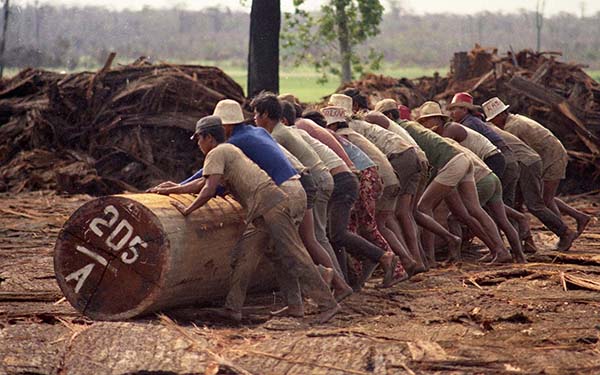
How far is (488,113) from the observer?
15695 mm

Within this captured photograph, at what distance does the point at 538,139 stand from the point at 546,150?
0.57ft

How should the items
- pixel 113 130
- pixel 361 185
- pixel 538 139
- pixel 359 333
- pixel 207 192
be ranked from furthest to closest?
pixel 113 130 < pixel 538 139 < pixel 361 185 < pixel 207 192 < pixel 359 333

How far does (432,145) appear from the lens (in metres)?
13.7

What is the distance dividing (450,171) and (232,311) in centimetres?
412

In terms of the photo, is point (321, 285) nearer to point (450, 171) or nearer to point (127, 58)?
point (450, 171)

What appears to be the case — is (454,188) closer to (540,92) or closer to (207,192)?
(207,192)

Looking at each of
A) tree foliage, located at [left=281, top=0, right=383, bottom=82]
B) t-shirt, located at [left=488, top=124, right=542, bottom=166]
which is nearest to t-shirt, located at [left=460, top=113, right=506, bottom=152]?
t-shirt, located at [left=488, top=124, right=542, bottom=166]

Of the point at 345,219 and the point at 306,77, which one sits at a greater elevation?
the point at 345,219

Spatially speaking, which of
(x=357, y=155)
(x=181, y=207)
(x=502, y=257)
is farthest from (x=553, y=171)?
(x=181, y=207)

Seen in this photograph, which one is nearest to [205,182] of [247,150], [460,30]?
[247,150]

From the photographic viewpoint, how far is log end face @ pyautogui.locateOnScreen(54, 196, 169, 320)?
32.3ft

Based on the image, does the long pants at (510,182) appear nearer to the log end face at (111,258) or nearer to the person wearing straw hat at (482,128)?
the person wearing straw hat at (482,128)

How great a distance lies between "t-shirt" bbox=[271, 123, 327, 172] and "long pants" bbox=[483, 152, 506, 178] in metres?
3.89

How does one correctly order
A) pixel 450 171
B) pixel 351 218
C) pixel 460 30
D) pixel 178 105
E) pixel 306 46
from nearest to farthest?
pixel 351 218
pixel 450 171
pixel 178 105
pixel 306 46
pixel 460 30
